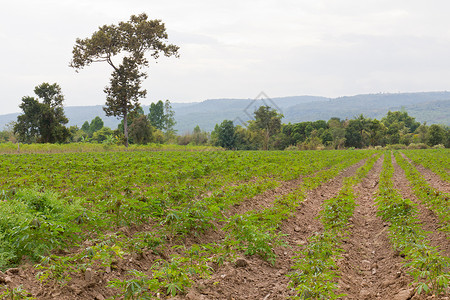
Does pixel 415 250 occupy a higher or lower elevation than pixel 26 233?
lower

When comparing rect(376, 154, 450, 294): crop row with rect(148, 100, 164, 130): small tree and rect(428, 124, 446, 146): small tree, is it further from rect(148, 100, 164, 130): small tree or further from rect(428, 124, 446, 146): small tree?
rect(148, 100, 164, 130): small tree

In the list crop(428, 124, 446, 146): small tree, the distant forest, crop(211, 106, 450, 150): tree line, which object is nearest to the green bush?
the distant forest

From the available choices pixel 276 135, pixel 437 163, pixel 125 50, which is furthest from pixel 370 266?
pixel 276 135

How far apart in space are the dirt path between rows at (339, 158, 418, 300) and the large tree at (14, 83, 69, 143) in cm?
4364

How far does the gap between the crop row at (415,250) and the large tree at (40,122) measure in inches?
1707

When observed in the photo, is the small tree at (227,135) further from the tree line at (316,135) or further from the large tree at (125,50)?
the large tree at (125,50)

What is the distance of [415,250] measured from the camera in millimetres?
4578

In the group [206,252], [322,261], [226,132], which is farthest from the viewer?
[226,132]

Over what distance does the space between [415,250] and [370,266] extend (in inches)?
38.0

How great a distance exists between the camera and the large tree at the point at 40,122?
138ft

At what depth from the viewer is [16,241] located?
4.21 meters

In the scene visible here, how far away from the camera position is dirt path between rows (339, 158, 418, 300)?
4262 millimetres

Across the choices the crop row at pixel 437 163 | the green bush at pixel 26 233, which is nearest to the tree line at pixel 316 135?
the crop row at pixel 437 163

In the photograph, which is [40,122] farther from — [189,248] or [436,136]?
[436,136]
